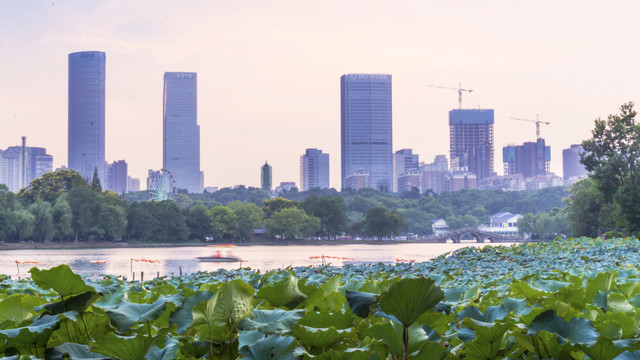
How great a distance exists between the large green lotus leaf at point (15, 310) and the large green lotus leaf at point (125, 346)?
0.61 m

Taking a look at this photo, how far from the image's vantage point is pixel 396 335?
5.57ft

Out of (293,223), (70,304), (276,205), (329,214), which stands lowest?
(293,223)

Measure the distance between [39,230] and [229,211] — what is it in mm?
28977

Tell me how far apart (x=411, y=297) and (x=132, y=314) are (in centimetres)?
88

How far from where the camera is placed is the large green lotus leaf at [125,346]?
164cm

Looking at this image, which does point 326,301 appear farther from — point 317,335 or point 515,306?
point 515,306

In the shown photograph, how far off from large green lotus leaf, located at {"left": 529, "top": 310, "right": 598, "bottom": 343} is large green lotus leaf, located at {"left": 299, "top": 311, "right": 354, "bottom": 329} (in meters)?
0.55

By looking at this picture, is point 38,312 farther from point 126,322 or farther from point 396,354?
point 396,354

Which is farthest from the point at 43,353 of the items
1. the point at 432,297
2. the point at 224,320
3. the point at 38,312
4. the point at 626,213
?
the point at 626,213

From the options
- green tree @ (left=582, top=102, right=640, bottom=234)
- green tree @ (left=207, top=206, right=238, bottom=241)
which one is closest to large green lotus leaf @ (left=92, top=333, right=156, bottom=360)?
green tree @ (left=582, top=102, right=640, bottom=234)

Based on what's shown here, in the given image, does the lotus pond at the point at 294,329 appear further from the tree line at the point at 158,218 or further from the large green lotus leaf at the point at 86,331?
the tree line at the point at 158,218

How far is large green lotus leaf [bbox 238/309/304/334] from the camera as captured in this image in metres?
1.80

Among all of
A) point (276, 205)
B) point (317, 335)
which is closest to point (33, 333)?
point (317, 335)

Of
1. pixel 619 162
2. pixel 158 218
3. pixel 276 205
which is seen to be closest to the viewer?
pixel 619 162
